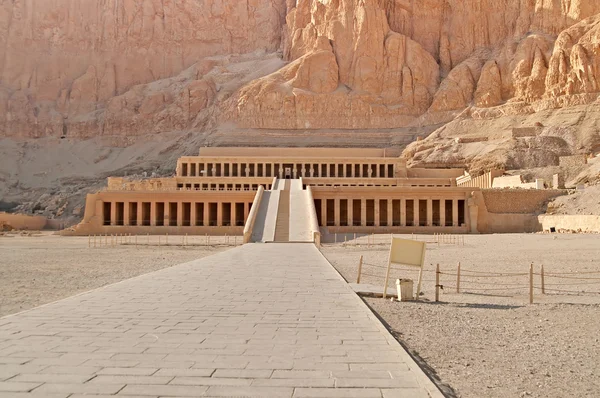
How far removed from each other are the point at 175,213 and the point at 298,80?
42.0 metres

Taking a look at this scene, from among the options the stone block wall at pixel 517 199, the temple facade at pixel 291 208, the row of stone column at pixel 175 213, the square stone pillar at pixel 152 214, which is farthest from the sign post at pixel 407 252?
the square stone pillar at pixel 152 214

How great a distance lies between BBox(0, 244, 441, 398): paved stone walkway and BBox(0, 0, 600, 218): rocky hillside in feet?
177

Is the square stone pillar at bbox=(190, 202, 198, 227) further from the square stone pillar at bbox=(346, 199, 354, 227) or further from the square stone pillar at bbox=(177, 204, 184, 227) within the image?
the square stone pillar at bbox=(346, 199, 354, 227)

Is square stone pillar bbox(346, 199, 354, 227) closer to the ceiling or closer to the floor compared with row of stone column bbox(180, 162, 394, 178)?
closer to the floor

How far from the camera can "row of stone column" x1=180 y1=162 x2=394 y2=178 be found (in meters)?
60.6

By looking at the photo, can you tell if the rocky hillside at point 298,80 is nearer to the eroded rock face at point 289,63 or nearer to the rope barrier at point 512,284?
the eroded rock face at point 289,63

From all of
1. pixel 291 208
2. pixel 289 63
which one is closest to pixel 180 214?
pixel 291 208

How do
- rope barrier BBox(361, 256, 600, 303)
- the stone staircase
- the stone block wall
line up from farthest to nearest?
the stone block wall → the stone staircase → rope barrier BBox(361, 256, 600, 303)

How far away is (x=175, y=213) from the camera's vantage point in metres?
45.2

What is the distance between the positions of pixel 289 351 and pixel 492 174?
4670cm

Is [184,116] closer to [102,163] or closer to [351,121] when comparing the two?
[102,163]

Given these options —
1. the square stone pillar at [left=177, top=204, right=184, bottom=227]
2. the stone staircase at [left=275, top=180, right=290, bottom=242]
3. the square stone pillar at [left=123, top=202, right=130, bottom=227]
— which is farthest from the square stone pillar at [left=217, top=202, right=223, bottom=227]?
the square stone pillar at [left=123, top=202, right=130, bottom=227]

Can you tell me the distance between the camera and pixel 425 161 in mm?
61438

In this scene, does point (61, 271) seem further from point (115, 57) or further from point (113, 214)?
point (115, 57)
